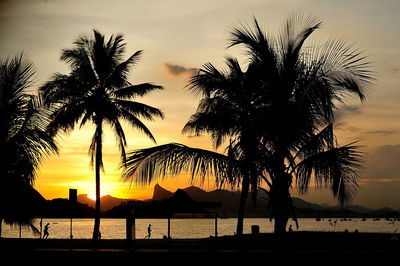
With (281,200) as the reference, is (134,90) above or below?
above

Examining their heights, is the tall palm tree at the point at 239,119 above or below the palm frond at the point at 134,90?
below

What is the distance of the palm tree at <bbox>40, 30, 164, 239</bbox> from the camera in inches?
1089

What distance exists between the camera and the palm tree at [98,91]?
27.7 m

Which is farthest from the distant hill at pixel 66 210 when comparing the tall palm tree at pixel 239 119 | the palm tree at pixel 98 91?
the tall palm tree at pixel 239 119

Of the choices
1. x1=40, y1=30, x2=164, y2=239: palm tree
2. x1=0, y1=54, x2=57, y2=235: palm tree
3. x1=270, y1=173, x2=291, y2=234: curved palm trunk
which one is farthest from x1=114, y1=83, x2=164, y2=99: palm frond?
x1=270, y1=173, x2=291, y2=234: curved palm trunk

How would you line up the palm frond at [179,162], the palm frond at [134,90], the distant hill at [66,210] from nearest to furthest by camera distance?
the palm frond at [179,162], the distant hill at [66,210], the palm frond at [134,90]

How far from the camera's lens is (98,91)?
28.4m

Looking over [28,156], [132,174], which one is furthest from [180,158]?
[28,156]

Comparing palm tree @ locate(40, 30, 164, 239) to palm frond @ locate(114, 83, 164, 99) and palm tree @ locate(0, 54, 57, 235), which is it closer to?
palm frond @ locate(114, 83, 164, 99)

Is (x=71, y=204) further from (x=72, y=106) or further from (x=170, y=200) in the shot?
(x=170, y=200)

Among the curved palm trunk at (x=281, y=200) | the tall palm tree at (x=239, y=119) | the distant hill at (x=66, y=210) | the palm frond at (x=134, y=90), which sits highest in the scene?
the palm frond at (x=134, y=90)

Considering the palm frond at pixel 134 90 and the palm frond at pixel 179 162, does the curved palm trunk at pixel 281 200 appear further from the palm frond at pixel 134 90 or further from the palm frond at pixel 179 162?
the palm frond at pixel 134 90

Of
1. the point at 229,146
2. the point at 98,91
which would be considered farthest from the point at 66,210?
the point at 229,146

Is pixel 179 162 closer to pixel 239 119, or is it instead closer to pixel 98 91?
pixel 239 119
